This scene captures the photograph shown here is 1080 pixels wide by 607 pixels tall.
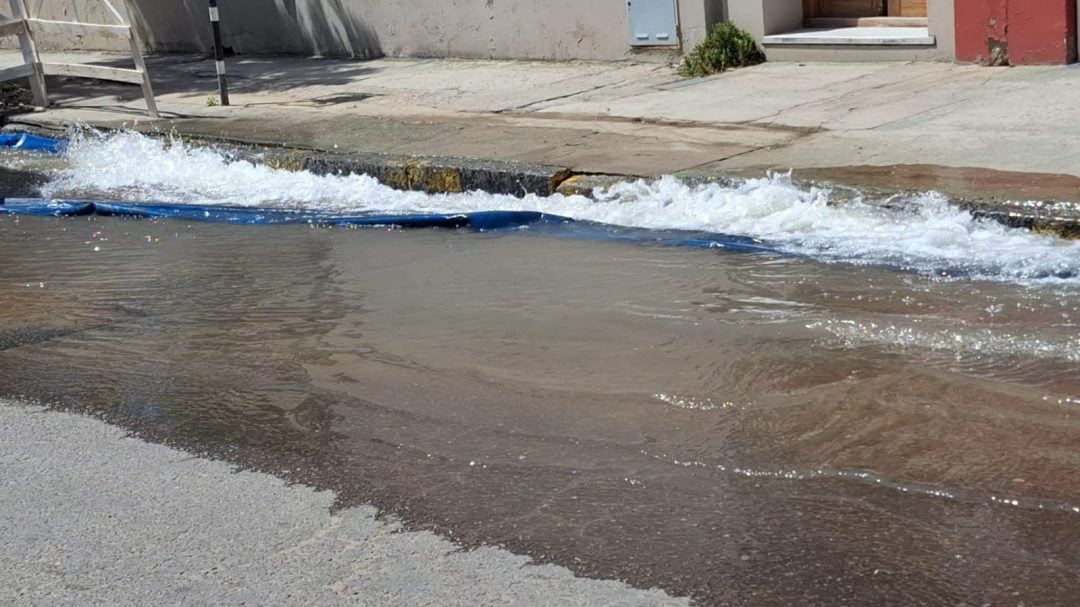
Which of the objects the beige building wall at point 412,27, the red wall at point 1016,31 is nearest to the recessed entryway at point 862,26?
the red wall at point 1016,31

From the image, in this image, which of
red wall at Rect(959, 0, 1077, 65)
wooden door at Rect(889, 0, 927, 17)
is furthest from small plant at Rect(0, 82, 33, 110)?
red wall at Rect(959, 0, 1077, 65)

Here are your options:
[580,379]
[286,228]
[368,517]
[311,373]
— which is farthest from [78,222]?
[368,517]

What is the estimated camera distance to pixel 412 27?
1623cm

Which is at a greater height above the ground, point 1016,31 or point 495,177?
point 1016,31

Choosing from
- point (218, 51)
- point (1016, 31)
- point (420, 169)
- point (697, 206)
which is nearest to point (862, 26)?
point (1016, 31)

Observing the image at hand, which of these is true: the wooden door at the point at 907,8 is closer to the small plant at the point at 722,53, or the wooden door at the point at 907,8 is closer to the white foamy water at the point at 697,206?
the small plant at the point at 722,53

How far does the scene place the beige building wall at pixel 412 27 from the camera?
47.0 feet

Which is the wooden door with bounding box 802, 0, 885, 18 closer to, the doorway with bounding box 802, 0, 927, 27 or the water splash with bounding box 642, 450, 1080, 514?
the doorway with bounding box 802, 0, 927, 27

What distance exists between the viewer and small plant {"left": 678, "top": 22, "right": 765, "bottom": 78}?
13.1m

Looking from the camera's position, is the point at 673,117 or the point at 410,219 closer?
the point at 410,219

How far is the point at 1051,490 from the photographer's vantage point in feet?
14.2

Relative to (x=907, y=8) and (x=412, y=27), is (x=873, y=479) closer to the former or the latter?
(x=907, y=8)

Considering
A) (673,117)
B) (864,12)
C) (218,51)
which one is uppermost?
(218,51)

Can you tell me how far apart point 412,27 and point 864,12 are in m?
5.65
